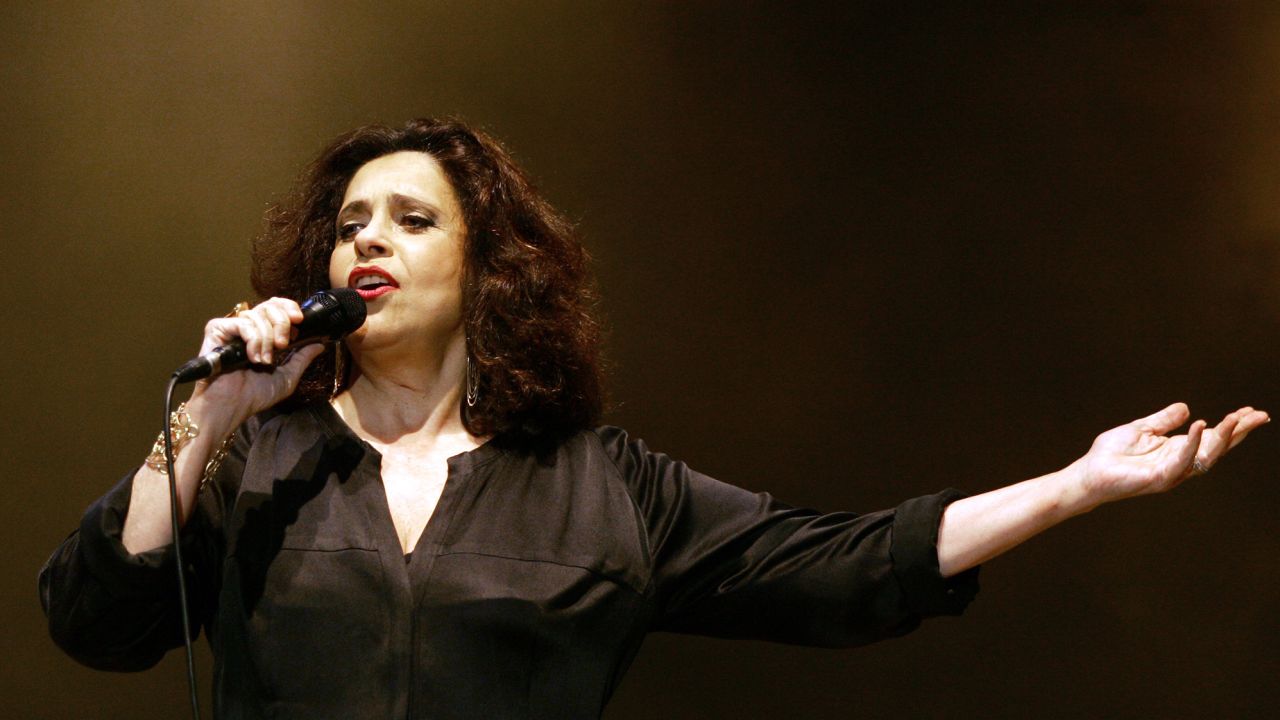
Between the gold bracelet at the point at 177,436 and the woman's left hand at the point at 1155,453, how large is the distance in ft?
3.45

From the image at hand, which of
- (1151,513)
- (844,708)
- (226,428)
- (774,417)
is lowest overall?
(844,708)

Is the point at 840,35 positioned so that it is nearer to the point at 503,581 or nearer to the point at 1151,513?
the point at 1151,513

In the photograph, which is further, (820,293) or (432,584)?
(820,293)

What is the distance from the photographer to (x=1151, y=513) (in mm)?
2590

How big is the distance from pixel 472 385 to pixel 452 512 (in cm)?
27

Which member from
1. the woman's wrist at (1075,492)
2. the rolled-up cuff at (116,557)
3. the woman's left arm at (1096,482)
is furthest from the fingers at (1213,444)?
the rolled-up cuff at (116,557)

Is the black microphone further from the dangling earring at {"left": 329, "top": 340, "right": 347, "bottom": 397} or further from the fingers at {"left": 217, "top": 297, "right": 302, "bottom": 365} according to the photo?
the dangling earring at {"left": 329, "top": 340, "right": 347, "bottom": 397}

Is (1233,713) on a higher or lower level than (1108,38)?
lower

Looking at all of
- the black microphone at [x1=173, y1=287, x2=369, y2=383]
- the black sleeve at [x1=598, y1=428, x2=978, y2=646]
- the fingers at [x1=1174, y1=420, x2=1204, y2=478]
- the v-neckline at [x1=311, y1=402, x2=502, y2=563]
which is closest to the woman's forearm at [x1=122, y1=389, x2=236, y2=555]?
the black microphone at [x1=173, y1=287, x2=369, y2=383]

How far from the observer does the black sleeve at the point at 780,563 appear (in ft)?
5.63

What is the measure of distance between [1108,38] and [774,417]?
1.00 m

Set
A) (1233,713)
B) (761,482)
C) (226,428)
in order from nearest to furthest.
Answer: (226,428) < (1233,713) < (761,482)

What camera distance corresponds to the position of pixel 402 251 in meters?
1.92

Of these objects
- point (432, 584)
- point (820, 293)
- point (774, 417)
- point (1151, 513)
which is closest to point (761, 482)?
point (774, 417)
